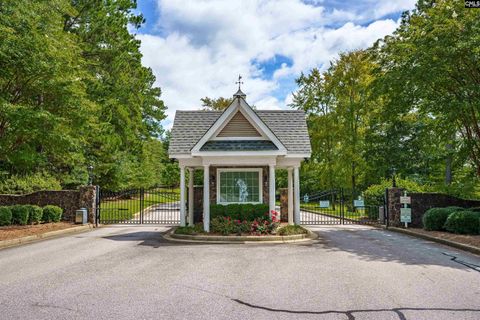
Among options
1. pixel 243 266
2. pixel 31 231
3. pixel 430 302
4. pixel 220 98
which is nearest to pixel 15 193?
pixel 31 231

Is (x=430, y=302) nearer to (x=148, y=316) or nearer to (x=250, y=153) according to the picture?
(x=148, y=316)

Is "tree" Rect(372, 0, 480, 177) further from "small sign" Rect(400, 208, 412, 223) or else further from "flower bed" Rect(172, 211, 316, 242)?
"flower bed" Rect(172, 211, 316, 242)

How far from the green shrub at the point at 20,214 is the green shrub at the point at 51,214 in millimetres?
1398

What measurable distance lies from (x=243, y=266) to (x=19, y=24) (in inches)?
473

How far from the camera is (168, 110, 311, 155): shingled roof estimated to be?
56.1ft

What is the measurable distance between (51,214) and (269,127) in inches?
448

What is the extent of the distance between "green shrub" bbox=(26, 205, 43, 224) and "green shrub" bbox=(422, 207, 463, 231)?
17.3 meters

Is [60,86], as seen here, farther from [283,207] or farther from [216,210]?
[283,207]

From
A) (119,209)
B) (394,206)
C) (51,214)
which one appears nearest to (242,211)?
(394,206)

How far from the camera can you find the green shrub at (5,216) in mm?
17328

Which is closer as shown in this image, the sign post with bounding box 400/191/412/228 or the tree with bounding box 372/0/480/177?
the tree with bounding box 372/0/480/177

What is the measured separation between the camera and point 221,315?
5598 mm

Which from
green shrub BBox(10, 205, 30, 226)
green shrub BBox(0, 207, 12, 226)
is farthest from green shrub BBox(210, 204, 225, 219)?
green shrub BBox(0, 207, 12, 226)

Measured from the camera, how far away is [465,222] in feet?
48.4
